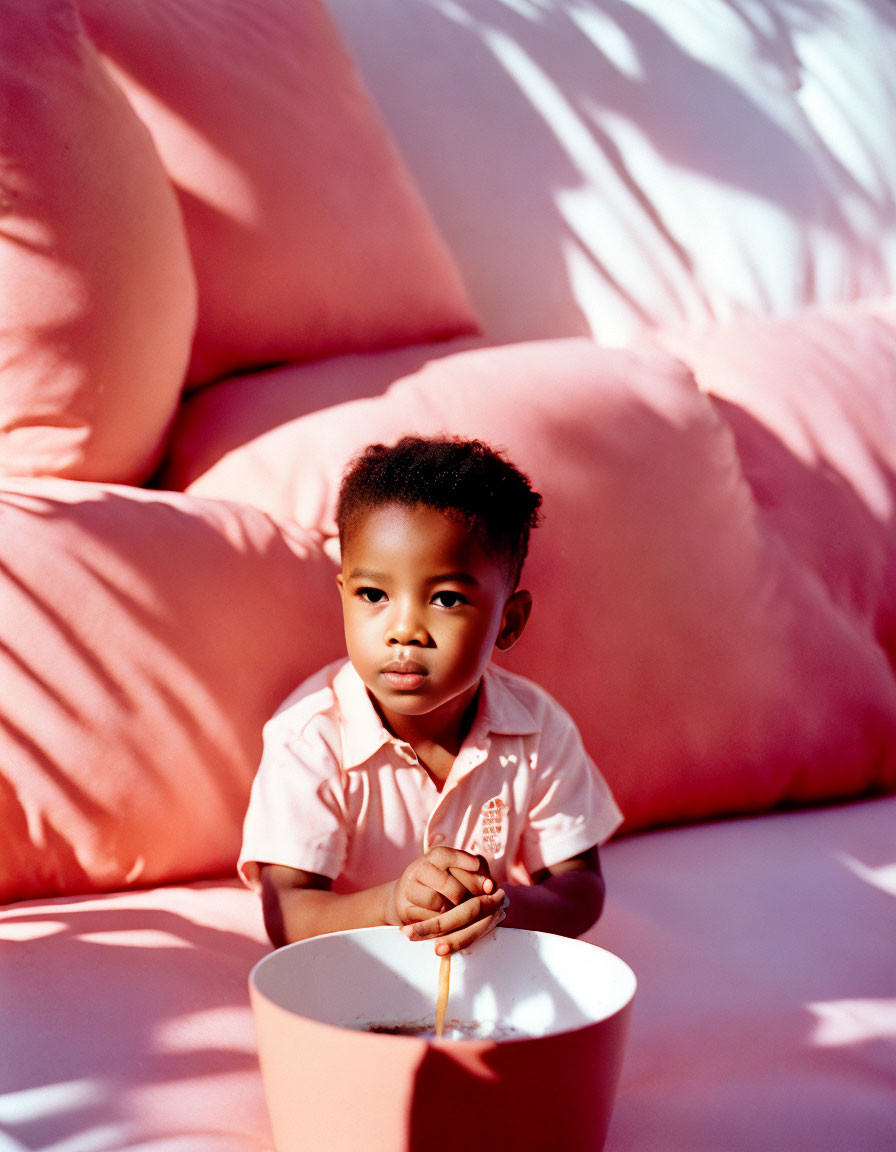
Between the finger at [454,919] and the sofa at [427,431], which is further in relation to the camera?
the sofa at [427,431]

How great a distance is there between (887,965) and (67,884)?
605 millimetres

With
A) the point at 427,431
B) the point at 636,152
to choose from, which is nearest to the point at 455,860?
the point at 427,431

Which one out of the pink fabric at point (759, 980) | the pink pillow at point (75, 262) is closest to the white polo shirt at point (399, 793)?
the pink fabric at point (759, 980)

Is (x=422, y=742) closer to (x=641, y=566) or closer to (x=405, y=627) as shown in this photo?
(x=405, y=627)

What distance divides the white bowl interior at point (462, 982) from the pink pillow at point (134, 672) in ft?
0.80

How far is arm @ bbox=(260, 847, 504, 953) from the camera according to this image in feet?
2.32

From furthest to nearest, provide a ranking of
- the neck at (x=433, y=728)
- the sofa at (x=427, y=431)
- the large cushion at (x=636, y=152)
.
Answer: the large cushion at (x=636, y=152)
the neck at (x=433, y=728)
the sofa at (x=427, y=431)

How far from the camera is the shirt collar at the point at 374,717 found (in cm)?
90

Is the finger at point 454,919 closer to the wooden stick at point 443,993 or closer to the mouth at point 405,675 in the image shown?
the wooden stick at point 443,993

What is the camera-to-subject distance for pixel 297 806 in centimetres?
88

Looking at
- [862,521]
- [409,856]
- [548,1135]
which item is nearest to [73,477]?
[409,856]

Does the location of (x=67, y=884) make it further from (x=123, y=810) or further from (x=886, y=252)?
(x=886, y=252)

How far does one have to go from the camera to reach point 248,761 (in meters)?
0.95

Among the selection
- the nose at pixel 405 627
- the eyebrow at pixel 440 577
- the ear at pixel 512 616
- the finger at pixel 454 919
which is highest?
the eyebrow at pixel 440 577
